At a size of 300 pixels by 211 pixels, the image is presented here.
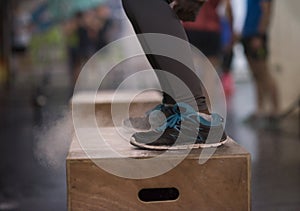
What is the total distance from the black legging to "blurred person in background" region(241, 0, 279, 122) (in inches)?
83.4

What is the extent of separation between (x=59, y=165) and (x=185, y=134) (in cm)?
86

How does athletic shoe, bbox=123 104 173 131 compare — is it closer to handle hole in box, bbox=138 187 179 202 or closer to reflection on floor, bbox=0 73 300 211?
handle hole in box, bbox=138 187 179 202

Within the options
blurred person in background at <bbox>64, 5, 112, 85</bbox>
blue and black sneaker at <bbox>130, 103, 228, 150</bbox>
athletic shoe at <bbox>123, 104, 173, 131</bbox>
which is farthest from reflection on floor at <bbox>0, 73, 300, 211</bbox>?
blurred person in background at <bbox>64, 5, 112, 85</bbox>

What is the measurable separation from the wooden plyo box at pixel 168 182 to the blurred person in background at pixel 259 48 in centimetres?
229

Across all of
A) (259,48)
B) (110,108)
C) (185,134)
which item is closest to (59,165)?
(110,108)

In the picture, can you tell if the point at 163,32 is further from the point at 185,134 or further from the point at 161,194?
the point at 161,194

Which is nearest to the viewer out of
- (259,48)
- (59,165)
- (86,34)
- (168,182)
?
(168,182)

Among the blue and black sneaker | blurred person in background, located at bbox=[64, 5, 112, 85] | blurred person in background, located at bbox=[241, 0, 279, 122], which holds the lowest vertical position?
blurred person in background, located at bbox=[64, 5, 112, 85]

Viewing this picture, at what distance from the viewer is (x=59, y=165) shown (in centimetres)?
194

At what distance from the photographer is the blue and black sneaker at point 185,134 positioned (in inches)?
47.8

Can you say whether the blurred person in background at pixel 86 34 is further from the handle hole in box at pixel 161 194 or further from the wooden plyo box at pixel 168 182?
the wooden plyo box at pixel 168 182

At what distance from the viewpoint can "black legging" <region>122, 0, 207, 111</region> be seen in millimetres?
1282

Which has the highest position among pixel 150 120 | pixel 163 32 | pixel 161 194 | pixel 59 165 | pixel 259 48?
pixel 163 32

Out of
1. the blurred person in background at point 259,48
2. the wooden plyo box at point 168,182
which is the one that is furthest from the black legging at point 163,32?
the blurred person in background at point 259,48
